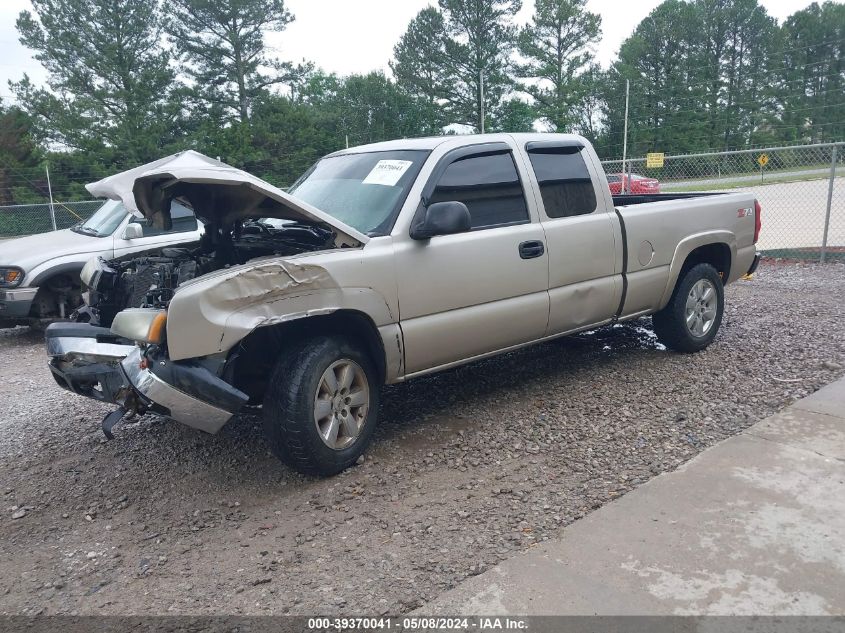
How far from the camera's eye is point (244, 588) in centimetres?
309

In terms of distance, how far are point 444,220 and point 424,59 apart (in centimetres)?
4304

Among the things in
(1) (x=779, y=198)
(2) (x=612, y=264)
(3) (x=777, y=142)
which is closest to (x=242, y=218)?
(2) (x=612, y=264)

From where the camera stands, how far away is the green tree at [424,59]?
43688 millimetres

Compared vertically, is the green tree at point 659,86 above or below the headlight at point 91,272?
above

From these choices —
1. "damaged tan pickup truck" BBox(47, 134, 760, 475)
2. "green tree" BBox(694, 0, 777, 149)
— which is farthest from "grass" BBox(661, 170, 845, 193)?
"green tree" BBox(694, 0, 777, 149)

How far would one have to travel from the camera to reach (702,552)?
3.24 m

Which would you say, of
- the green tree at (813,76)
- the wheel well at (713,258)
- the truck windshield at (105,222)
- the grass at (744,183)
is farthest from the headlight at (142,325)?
the green tree at (813,76)

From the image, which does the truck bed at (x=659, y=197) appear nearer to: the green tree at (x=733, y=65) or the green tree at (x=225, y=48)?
the green tree at (x=225, y=48)

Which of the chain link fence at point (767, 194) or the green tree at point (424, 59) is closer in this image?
the chain link fence at point (767, 194)

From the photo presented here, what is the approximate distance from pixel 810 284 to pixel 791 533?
23.6ft

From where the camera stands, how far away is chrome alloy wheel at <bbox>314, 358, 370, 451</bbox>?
3992mm

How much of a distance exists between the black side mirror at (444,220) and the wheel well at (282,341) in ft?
2.10

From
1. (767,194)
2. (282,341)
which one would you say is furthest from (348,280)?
(767,194)

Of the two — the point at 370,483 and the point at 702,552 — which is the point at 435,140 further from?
the point at 702,552
